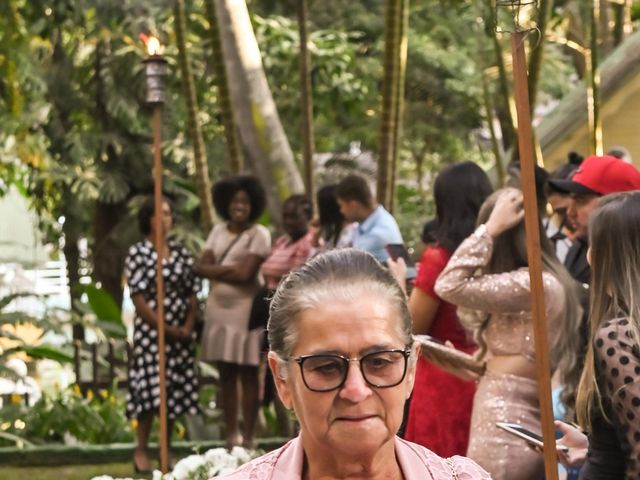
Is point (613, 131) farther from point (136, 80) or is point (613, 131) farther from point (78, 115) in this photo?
point (78, 115)

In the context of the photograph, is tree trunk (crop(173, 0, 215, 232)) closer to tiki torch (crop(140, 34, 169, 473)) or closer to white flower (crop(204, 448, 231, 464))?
tiki torch (crop(140, 34, 169, 473))

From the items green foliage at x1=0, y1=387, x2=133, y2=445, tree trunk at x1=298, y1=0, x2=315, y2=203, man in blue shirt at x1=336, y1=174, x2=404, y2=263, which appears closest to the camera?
man in blue shirt at x1=336, y1=174, x2=404, y2=263

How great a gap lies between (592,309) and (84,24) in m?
14.7

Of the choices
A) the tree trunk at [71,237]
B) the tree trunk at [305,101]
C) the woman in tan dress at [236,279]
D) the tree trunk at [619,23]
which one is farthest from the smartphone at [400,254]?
the tree trunk at [71,237]

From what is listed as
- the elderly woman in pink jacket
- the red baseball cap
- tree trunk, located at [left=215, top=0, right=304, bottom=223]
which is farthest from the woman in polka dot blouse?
tree trunk, located at [left=215, top=0, right=304, bottom=223]

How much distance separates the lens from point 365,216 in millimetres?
9250

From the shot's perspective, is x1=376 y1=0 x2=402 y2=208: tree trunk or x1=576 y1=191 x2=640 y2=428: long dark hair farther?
x1=376 y1=0 x2=402 y2=208: tree trunk

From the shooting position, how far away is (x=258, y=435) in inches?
487

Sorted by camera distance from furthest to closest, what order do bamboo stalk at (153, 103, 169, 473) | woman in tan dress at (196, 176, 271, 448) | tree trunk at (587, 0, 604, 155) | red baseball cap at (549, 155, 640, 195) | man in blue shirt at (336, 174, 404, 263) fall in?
tree trunk at (587, 0, 604, 155) → woman in tan dress at (196, 176, 271, 448) → bamboo stalk at (153, 103, 169, 473) → man in blue shirt at (336, 174, 404, 263) → red baseball cap at (549, 155, 640, 195)

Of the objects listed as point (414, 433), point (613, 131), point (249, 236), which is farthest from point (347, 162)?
point (414, 433)

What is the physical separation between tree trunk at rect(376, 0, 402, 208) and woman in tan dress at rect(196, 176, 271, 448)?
1.68 meters

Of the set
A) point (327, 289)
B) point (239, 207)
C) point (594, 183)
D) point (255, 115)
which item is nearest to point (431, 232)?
point (594, 183)

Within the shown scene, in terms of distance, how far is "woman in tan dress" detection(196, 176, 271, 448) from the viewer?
34.8 feet

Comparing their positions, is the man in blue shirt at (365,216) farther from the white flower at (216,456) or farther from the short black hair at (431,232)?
the white flower at (216,456)
